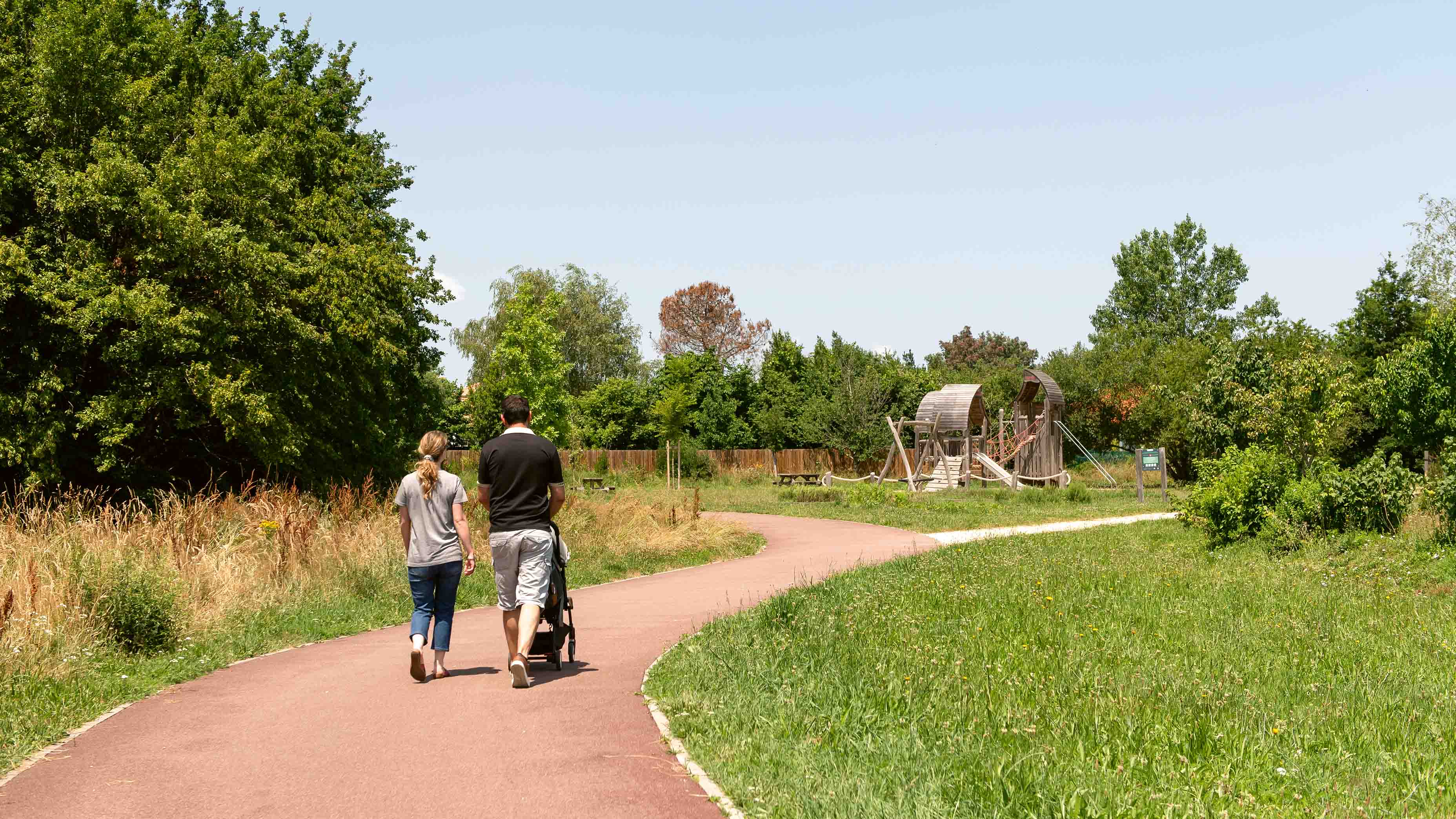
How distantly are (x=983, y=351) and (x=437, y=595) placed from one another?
98.3 metres

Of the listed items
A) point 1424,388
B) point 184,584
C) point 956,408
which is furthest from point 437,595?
point 956,408

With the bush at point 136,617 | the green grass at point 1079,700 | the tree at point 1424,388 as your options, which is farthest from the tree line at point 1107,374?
the bush at point 136,617

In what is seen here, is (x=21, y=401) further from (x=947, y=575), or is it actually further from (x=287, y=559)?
(x=947, y=575)

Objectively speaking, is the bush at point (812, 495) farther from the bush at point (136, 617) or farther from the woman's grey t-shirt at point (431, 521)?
the woman's grey t-shirt at point (431, 521)

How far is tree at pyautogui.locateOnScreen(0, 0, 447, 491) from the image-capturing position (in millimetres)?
18047

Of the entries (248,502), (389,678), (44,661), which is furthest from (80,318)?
(389,678)

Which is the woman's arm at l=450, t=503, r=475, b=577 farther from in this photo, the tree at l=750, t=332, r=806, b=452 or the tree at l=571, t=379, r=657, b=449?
the tree at l=571, t=379, r=657, b=449

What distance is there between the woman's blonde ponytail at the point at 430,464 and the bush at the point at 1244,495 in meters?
13.2

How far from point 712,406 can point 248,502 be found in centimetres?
4481

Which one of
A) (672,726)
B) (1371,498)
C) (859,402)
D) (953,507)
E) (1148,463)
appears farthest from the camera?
(859,402)

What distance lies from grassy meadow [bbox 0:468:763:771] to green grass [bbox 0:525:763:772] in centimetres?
2

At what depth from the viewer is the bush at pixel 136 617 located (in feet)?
31.1

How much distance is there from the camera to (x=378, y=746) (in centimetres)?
639

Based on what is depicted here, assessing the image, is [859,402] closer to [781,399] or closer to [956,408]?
[781,399]
